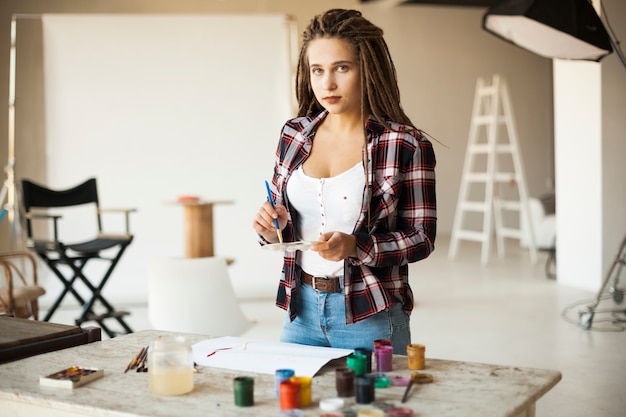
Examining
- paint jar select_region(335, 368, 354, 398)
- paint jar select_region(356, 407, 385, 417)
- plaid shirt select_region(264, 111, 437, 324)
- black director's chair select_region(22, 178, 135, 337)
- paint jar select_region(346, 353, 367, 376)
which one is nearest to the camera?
paint jar select_region(356, 407, 385, 417)

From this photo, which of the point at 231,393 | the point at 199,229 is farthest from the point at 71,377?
the point at 199,229

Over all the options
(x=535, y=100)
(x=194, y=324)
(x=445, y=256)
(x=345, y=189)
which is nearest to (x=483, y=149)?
(x=445, y=256)

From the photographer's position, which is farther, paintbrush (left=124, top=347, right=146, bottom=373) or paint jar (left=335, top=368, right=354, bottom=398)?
paintbrush (left=124, top=347, right=146, bottom=373)

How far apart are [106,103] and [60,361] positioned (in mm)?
5434

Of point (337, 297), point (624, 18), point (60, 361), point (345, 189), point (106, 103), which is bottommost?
point (60, 361)

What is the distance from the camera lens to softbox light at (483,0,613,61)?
503cm

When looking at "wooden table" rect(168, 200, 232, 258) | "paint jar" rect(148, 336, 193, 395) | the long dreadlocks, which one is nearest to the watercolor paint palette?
"paint jar" rect(148, 336, 193, 395)

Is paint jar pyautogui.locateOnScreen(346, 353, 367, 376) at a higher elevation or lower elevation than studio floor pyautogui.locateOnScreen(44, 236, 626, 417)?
higher

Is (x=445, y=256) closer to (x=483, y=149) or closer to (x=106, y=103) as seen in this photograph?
(x=483, y=149)

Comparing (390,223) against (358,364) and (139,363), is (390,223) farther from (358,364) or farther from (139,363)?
(139,363)

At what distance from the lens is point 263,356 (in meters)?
1.87

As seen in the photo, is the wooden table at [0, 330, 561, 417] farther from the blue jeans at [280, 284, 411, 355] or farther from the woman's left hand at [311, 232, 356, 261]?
the woman's left hand at [311, 232, 356, 261]

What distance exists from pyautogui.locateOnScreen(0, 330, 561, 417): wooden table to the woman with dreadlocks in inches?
6.3

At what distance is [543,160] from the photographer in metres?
12.3
